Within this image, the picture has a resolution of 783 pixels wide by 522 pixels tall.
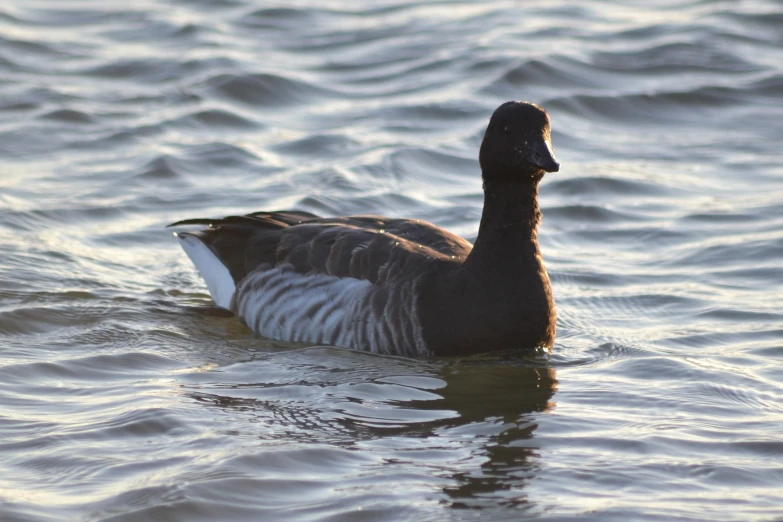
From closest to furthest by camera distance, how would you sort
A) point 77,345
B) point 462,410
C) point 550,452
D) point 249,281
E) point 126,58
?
point 550,452, point 462,410, point 77,345, point 249,281, point 126,58

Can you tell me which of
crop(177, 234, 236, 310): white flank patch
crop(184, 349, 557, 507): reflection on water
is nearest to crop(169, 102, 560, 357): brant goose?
crop(184, 349, 557, 507): reflection on water

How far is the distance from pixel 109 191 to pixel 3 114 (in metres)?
3.14

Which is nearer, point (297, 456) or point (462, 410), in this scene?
point (297, 456)

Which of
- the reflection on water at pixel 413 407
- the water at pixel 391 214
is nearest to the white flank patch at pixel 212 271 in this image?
the water at pixel 391 214

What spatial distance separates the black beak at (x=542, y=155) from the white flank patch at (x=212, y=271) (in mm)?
2865

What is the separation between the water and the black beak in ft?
4.45

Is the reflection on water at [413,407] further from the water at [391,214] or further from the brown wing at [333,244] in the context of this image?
the brown wing at [333,244]

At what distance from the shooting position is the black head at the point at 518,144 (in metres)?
7.62

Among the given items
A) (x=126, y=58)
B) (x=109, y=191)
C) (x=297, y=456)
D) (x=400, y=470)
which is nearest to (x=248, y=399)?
(x=297, y=456)

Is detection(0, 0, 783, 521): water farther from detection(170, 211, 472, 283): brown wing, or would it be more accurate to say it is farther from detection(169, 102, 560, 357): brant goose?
detection(170, 211, 472, 283): brown wing

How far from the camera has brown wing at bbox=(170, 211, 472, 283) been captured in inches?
320

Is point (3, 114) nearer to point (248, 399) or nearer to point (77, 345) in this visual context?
point (77, 345)

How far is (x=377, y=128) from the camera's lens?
46.9ft

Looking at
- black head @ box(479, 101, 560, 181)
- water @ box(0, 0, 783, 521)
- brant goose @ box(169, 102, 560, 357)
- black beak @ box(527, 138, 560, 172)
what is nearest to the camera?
water @ box(0, 0, 783, 521)
